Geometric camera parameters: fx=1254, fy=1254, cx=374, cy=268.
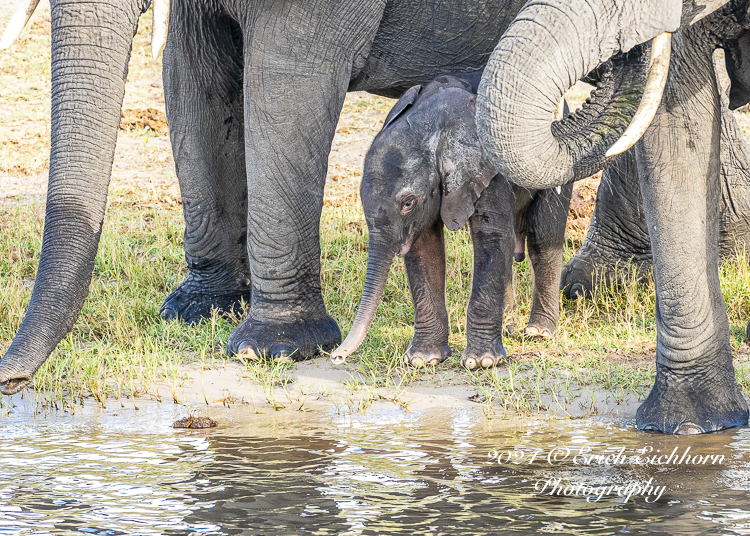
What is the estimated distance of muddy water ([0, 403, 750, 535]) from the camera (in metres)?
3.51

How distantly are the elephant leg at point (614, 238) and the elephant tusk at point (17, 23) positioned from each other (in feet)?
10.7

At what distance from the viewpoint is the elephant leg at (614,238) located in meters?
6.76

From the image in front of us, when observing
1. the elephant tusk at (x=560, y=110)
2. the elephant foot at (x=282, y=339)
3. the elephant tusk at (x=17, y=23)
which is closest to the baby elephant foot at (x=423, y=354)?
the elephant foot at (x=282, y=339)

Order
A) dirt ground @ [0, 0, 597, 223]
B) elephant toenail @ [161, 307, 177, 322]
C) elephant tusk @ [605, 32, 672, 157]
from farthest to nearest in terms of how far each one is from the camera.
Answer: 1. dirt ground @ [0, 0, 597, 223]
2. elephant toenail @ [161, 307, 177, 322]
3. elephant tusk @ [605, 32, 672, 157]

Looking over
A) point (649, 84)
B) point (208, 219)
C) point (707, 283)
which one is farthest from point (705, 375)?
point (208, 219)

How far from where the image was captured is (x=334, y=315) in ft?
20.9

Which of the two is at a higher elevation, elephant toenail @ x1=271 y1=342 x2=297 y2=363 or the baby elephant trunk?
the baby elephant trunk

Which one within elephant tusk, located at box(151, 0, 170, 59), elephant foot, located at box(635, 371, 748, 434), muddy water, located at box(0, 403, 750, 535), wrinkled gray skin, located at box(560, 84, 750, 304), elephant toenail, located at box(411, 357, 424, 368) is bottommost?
muddy water, located at box(0, 403, 750, 535)

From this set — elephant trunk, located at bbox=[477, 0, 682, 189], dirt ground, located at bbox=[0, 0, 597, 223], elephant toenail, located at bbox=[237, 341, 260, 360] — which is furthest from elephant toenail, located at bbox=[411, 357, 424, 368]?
dirt ground, located at bbox=[0, 0, 597, 223]

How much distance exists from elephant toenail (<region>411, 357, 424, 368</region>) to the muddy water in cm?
52

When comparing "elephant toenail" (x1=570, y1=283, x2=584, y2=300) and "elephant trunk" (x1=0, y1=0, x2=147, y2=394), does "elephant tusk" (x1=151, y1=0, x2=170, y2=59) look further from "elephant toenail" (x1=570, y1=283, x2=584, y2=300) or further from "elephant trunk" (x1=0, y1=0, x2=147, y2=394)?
"elephant toenail" (x1=570, y1=283, x2=584, y2=300)

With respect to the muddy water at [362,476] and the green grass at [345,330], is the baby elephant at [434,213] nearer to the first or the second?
the green grass at [345,330]

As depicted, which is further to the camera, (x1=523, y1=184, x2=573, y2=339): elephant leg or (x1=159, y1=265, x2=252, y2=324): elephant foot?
(x1=159, y1=265, x2=252, y2=324): elephant foot

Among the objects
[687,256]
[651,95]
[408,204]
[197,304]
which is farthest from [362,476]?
[197,304]
